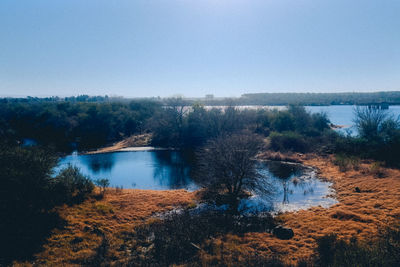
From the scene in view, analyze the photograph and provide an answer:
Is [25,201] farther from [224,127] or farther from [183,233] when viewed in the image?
[224,127]

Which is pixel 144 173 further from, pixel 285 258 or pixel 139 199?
pixel 285 258

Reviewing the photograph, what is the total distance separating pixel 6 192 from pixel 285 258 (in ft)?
49.2

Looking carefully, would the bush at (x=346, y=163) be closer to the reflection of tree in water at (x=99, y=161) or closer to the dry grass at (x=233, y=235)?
the dry grass at (x=233, y=235)

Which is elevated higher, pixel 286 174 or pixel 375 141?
pixel 375 141

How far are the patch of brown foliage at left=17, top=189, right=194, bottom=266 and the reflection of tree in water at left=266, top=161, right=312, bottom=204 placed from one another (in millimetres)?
8830

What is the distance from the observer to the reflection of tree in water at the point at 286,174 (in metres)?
23.5

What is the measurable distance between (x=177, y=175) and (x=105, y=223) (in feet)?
45.8

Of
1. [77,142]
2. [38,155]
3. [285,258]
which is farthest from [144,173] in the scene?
[77,142]

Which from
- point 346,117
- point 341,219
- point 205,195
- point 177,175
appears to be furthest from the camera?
point 346,117

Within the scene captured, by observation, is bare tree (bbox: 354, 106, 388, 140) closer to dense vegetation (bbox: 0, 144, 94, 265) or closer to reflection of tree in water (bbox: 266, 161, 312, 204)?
reflection of tree in water (bbox: 266, 161, 312, 204)

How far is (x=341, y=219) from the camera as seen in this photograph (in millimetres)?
16484

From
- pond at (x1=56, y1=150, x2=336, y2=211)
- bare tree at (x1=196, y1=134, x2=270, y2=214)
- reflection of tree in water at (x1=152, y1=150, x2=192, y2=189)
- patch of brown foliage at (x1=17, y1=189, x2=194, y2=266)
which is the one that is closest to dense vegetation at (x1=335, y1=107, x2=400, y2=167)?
pond at (x1=56, y1=150, x2=336, y2=211)

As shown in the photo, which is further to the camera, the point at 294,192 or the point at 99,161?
the point at 99,161

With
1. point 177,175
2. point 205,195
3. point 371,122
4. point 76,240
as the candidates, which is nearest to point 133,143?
point 177,175
